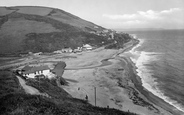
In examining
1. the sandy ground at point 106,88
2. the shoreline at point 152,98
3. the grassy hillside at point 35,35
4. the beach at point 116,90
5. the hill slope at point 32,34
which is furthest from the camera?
the hill slope at point 32,34

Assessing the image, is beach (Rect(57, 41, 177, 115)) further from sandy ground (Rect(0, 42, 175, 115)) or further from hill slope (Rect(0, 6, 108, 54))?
hill slope (Rect(0, 6, 108, 54))

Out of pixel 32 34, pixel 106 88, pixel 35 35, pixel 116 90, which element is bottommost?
pixel 116 90

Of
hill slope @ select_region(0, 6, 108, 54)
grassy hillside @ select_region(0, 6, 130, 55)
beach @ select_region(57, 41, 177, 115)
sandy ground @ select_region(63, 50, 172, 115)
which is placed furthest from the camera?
hill slope @ select_region(0, 6, 108, 54)

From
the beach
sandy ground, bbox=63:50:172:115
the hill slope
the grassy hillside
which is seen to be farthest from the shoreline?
the hill slope

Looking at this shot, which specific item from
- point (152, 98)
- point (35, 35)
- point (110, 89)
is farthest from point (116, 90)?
point (35, 35)

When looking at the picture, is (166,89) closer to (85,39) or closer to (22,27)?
(85,39)

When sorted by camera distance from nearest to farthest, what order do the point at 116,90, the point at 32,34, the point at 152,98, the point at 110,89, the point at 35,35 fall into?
1. the point at 152,98
2. the point at 116,90
3. the point at 110,89
4. the point at 35,35
5. the point at 32,34

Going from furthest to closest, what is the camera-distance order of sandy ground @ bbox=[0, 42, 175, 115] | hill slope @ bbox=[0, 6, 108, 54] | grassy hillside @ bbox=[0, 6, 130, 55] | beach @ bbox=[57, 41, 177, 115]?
hill slope @ bbox=[0, 6, 108, 54], grassy hillside @ bbox=[0, 6, 130, 55], beach @ bbox=[57, 41, 177, 115], sandy ground @ bbox=[0, 42, 175, 115]

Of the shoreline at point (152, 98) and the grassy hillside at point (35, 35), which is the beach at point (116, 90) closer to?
the shoreline at point (152, 98)

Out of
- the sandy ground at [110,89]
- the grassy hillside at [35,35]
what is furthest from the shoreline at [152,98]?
the grassy hillside at [35,35]

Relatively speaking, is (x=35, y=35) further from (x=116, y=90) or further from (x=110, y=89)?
(x=116, y=90)

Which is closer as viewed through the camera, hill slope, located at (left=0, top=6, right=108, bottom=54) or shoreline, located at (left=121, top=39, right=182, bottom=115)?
shoreline, located at (left=121, top=39, right=182, bottom=115)

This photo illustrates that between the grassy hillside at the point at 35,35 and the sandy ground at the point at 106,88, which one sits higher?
the grassy hillside at the point at 35,35
